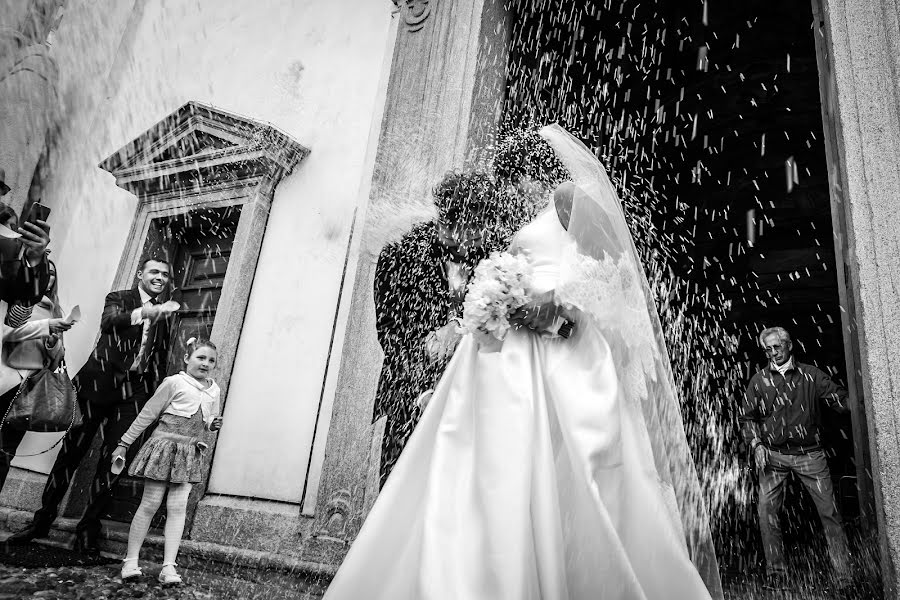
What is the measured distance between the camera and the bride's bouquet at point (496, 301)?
2.32m

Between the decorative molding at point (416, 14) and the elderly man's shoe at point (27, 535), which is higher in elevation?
the decorative molding at point (416, 14)

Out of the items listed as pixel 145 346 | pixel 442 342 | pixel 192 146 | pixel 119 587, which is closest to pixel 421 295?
pixel 442 342

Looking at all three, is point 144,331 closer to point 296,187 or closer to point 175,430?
point 175,430

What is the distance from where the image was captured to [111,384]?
16.8ft

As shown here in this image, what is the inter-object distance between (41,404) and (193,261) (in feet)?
13.4

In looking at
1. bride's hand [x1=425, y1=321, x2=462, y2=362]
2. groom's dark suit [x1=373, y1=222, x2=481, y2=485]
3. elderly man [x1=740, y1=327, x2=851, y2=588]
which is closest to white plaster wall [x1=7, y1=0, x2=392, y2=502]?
groom's dark suit [x1=373, y1=222, x2=481, y2=485]

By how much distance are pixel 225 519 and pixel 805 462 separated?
4.80 meters

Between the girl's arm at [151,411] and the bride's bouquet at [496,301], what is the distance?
9.08 ft

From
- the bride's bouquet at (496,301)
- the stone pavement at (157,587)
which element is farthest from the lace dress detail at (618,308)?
the stone pavement at (157,587)

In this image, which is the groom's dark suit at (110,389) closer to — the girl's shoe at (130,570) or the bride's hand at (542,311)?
the girl's shoe at (130,570)

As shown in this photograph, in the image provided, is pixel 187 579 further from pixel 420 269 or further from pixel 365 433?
pixel 420 269

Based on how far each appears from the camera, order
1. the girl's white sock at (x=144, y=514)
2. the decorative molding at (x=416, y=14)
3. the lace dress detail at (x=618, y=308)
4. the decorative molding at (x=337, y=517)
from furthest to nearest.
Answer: the decorative molding at (x=416, y=14)
the decorative molding at (x=337, y=517)
the girl's white sock at (x=144, y=514)
the lace dress detail at (x=618, y=308)

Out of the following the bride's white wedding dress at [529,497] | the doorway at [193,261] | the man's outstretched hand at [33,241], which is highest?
the doorway at [193,261]

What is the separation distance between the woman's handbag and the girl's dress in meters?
0.55
